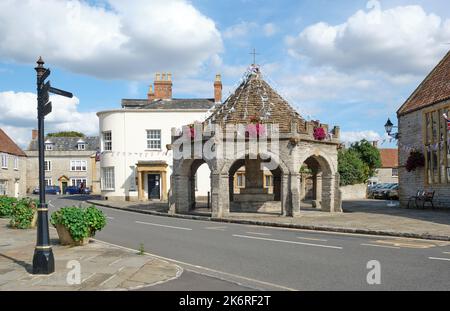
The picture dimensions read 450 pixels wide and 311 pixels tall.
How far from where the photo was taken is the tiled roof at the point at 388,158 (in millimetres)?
65562

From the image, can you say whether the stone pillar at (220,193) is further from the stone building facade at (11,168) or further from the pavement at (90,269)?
the stone building facade at (11,168)

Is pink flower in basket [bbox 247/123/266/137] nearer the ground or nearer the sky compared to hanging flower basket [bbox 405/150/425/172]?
nearer the sky

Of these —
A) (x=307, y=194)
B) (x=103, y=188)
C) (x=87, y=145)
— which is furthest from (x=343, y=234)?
(x=87, y=145)

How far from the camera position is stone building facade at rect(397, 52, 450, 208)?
24.0 m

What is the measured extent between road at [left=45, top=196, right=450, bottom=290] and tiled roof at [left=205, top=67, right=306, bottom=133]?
8711 mm

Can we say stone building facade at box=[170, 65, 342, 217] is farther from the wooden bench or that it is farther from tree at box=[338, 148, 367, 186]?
tree at box=[338, 148, 367, 186]

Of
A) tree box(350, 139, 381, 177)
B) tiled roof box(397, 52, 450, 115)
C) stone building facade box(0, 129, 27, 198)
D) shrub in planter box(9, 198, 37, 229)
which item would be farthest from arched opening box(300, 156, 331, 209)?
stone building facade box(0, 129, 27, 198)

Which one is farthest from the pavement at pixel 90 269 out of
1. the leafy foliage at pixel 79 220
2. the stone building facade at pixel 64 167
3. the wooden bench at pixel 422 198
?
the stone building facade at pixel 64 167

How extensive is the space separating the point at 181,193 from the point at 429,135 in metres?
13.7

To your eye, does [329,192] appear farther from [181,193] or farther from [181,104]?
[181,104]

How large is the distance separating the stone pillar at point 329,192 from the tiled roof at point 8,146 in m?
34.4

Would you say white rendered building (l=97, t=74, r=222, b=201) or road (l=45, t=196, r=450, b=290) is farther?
white rendered building (l=97, t=74, r=222, b=201)
